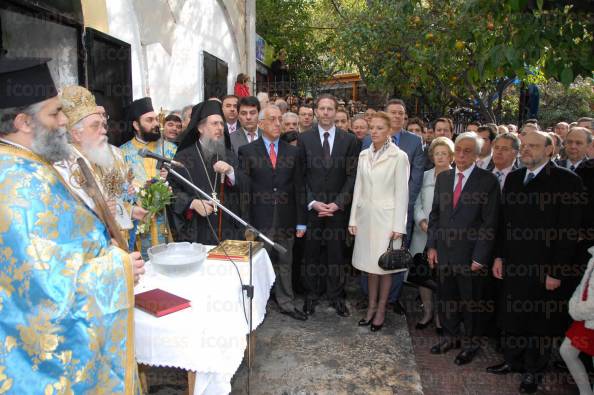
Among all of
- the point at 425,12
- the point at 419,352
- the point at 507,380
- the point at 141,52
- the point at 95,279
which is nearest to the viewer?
the point at 95,279

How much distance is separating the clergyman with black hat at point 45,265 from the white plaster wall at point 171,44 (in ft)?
14.9

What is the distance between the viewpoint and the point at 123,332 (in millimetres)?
2197

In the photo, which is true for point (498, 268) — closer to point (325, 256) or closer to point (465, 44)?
point (325, 256)

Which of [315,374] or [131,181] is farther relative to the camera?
[315,374]

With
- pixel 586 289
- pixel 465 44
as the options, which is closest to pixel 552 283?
pixel 586 289

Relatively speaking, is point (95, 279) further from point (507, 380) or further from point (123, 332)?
point (507, 380)

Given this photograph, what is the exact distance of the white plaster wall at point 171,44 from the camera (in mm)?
6509

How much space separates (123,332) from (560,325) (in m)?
3.49

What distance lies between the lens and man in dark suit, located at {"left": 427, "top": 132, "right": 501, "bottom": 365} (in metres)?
4.16

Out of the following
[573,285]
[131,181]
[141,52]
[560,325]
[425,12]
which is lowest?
[560,325]

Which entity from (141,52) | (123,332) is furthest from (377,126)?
(141,52)

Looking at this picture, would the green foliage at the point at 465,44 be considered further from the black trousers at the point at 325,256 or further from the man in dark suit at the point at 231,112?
the man in dark suit at the point at 231,112

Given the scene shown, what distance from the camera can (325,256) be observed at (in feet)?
17.4

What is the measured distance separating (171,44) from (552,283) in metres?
6.70
